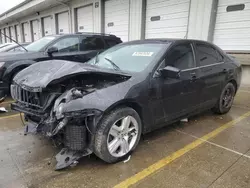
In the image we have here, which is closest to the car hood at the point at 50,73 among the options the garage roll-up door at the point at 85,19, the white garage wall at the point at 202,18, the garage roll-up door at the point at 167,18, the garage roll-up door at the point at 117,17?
the white garage wall at the point at 202,18

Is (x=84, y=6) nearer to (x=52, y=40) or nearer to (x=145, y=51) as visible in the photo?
(x=52, y=40)

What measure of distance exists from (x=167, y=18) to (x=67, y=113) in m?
8.21

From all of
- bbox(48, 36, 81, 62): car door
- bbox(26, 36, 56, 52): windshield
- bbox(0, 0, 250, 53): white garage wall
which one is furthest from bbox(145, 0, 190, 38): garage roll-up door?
bbox(26, 36, 56, 52): windshield

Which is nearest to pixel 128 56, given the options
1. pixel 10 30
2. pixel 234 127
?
pixel 234 127

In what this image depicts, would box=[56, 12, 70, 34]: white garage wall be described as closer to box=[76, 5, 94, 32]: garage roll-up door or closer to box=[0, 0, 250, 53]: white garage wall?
box=[76, 5, 94, 32]: garage roll-up door

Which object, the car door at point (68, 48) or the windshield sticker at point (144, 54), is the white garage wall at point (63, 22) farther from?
the windshield sticker at point (144, 54)

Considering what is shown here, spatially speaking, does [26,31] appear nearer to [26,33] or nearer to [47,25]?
[26,33]

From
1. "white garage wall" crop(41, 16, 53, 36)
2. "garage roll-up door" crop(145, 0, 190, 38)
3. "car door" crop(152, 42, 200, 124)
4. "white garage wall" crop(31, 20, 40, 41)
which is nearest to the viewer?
"car door" crop(152, 42, 200, 124)

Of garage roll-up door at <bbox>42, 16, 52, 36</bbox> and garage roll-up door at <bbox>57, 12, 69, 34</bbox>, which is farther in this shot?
garage roll-up door at <bbox>42, 16, 52, 36</bbox>

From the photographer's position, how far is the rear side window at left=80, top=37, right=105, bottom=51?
21.4 feet

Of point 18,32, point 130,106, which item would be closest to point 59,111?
point 130,106

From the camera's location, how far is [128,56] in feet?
11.2

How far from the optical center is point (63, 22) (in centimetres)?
1633

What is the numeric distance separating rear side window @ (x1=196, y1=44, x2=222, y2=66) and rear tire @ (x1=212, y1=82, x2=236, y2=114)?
67cm
